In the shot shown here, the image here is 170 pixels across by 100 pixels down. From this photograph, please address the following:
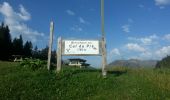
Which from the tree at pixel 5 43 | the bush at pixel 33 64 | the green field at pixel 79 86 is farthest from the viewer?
the tree at pixel 5 43

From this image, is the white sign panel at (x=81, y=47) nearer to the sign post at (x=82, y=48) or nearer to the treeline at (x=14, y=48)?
the sign post at (x=82, y=48)

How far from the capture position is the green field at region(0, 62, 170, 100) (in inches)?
540

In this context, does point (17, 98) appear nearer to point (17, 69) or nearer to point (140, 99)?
point (140, 99)

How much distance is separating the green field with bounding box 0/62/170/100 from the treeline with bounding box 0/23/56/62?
51309 mm

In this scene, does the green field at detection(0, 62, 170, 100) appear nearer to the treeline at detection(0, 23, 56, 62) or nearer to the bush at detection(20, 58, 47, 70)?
the bush at detection(20, 58, 47, 70)

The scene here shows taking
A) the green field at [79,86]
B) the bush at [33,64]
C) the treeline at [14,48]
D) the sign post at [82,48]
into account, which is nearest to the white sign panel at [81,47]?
the sign post at [82,48]

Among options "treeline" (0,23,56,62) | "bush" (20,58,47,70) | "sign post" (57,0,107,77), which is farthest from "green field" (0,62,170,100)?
"treeline" (0,23,56,62)

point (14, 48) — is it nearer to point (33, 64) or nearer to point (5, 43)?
point (5, 43)

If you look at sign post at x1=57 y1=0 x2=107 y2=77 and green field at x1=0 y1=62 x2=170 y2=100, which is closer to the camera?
green field at x1=0 y1=62 x2=170 y2=100

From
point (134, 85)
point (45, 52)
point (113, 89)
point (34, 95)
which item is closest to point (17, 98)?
point (34, 95)

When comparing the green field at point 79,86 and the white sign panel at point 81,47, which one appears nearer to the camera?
the green field at point 79,86

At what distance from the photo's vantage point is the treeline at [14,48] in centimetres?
7312

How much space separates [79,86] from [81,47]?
170 inches

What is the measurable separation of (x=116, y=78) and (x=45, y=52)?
236 feet
